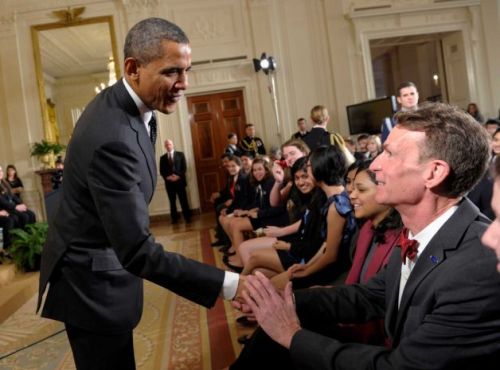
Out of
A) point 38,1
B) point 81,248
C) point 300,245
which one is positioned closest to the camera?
point 81,248

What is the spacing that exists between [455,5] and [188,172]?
5.83m

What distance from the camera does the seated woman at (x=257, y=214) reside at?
5.02 meters

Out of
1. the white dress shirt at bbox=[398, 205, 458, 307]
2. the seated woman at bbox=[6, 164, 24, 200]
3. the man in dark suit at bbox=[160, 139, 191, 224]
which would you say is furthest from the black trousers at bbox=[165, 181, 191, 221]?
the white dress shirt at bbox=[398, 205, 458, 307]

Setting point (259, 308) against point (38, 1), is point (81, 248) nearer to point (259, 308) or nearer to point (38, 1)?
point (259, 308)

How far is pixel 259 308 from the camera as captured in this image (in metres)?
1.63

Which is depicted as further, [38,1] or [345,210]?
[38,1]

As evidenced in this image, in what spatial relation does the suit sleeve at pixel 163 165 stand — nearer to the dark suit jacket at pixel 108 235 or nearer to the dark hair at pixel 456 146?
the dark suit jacket at pixel 108 235

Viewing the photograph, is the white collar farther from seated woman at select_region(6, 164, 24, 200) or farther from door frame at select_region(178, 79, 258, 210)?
seated woman at select_region(6, 164, 24, 200)

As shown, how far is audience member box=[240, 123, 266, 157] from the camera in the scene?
9.38m

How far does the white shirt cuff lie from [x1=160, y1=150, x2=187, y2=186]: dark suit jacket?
8.20 meters

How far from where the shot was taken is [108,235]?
4.66 feet

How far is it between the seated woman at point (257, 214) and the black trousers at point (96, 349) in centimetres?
343

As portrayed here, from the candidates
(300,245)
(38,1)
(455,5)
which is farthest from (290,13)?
(300,245)

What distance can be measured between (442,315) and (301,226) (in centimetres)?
240
